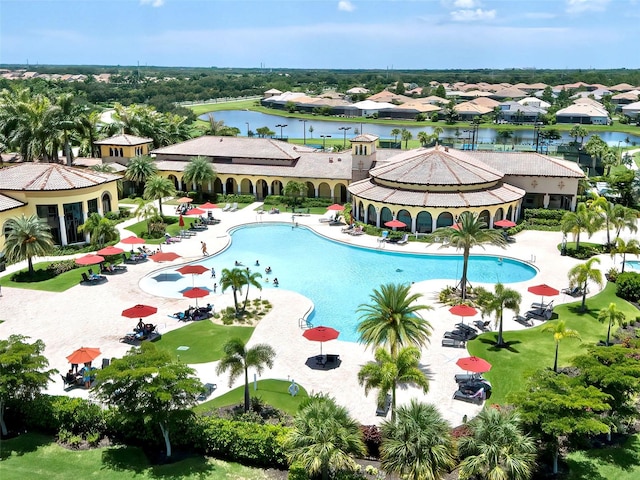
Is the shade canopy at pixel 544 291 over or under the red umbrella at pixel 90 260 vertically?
over

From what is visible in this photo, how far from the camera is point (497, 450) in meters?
18.9

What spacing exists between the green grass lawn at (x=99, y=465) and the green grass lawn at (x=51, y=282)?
18079mm

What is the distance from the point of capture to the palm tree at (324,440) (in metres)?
18.4

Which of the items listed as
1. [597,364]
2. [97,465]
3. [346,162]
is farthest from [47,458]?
[346,162]

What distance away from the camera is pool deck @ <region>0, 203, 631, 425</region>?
85.3 ft

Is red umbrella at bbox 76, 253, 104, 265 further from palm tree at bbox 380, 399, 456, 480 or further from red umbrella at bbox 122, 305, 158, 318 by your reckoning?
palm tree at bbox 380, 399, 456, 480

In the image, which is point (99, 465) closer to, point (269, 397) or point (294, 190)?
point (269, 397)

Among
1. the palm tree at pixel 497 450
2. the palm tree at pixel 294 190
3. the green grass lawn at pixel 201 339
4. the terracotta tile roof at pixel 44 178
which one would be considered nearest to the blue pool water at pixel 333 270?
the green grass lawn at pixel 201 339

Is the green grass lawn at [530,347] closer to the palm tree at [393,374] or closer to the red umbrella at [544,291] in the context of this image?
the red umbrella at [544,291]

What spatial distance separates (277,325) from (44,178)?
27.5 metres

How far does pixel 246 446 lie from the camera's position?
2133 cm

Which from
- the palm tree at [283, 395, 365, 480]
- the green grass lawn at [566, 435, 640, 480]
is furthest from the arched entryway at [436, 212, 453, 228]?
the palm tree at [283, 395, 365, 480]

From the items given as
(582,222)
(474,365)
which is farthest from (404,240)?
(474,365)

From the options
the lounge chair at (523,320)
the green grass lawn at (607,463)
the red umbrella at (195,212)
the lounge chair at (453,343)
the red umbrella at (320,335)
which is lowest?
the green grass lawn at (607,463)
